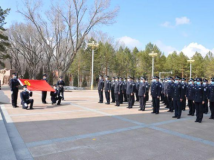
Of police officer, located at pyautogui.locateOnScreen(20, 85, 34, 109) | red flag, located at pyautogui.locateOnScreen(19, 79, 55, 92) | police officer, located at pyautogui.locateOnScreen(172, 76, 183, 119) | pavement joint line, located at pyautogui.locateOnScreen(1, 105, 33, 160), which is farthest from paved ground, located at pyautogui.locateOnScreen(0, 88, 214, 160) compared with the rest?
red flag, located at pyautogui.locateOnScreen(19, 79, 55, 92)

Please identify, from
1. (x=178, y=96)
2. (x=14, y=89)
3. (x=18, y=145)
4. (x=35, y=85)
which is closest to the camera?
(x=18, y=145)

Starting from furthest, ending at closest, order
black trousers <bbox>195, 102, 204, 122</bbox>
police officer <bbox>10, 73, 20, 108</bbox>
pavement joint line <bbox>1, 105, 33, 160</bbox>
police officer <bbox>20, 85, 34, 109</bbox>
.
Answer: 1. police officer <bbox>10, 73, 20, 108</bbox>
2. police officer <bbox>20, 85, 34, 109</bbox>
3. black trousers <bbox>195, 102, 204, 122</bbox>
4. pavement joint line <bbox>1, 105, 33, 160</bbox>

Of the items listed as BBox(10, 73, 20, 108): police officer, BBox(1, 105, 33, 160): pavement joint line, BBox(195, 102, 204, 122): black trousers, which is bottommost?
BBox(1, 105, 33, 160): pavement joint line

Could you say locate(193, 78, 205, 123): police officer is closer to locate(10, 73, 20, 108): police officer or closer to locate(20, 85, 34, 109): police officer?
locate(20, 85, 34, 109): police officer

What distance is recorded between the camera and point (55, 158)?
12.7 ft

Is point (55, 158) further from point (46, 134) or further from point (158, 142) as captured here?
point (158, 142)

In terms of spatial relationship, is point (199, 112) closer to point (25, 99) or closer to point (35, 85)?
point (25, 99)

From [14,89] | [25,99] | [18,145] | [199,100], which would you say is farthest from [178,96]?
[14,89]

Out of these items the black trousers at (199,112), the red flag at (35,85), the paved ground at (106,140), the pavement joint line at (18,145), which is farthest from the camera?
the red flag at (35,85)

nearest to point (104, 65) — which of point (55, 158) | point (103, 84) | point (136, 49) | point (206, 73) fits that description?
point (136, 49)

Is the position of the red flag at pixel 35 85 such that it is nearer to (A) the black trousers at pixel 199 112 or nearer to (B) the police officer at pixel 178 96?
(B) the police officer at pixel 178 96

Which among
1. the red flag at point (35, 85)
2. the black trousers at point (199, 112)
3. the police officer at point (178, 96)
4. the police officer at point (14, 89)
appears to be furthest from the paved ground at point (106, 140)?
the red flag at point (35, 85)

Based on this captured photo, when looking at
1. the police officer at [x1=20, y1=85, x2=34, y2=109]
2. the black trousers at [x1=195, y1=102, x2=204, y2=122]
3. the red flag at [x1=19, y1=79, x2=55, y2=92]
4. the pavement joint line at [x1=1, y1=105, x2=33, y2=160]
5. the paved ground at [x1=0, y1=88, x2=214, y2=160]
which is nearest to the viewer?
the pavement joint line at [x1=1, y1=105, x2=33, y2=160]

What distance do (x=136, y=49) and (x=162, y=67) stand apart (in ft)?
33.2
